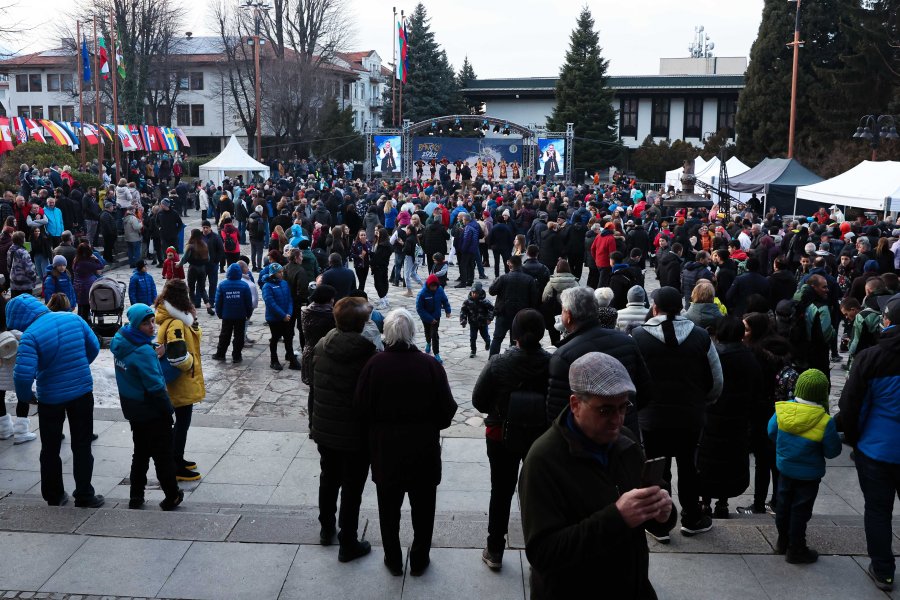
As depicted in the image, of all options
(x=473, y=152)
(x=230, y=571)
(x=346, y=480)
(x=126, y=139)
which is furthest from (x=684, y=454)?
(x=473, y=152)

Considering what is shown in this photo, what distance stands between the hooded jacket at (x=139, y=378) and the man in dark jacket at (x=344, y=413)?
1306 millimetres

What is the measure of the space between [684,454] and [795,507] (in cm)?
74

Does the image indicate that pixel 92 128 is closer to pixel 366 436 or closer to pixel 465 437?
pixel 465 437

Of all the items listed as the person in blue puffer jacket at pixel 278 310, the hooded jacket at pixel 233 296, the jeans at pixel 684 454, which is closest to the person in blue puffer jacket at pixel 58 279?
the hooded jacket at pixel 233 296

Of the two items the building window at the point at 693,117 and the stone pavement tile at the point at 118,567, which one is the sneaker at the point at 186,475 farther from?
the building window at the point at 693,117

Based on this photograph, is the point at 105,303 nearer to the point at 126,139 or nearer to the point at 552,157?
the point at 126,139

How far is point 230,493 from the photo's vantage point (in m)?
6.77

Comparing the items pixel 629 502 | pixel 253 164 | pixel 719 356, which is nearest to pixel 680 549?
pixel 719 356

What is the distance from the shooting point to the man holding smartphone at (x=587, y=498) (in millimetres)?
2783

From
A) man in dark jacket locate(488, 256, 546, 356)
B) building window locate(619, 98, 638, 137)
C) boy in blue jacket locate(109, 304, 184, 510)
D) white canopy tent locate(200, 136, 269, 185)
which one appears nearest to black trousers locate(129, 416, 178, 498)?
boy in blue jacket locate(109, 304, 184, 510)

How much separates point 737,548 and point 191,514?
3709 mm

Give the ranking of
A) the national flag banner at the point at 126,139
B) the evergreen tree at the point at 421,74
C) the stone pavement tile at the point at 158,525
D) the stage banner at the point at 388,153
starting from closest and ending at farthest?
the stone pavement tile at the point at 158,525
the national flag banner at the point at 126,139
the stage banner at the point at 388,153
the evergreen tree at the point at 421,74

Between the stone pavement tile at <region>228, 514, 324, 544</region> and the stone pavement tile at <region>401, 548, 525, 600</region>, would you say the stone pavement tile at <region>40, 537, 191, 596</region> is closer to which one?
the stone pavement tile at <region>228, 514, 324, 544</region>

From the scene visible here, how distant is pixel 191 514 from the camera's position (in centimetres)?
602
